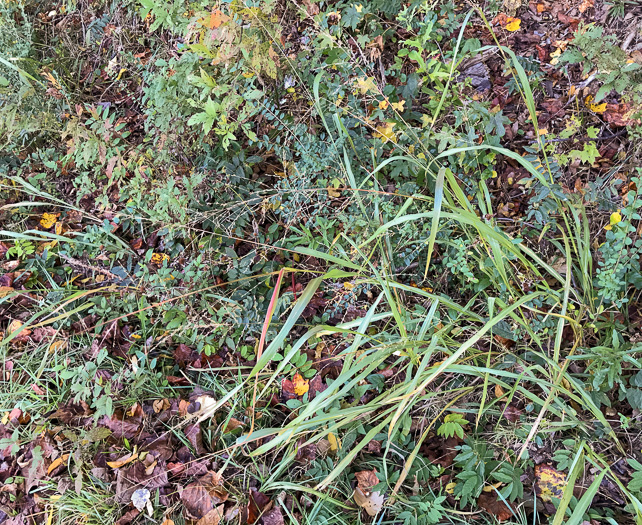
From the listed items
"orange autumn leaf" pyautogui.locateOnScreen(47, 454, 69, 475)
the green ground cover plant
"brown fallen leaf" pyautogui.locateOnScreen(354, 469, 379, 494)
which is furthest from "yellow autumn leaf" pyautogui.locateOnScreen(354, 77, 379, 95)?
"orange autumn leaf" pyautogui.locateOnScreen(47, 454, 69, 475)

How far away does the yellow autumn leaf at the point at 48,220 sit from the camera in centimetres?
240

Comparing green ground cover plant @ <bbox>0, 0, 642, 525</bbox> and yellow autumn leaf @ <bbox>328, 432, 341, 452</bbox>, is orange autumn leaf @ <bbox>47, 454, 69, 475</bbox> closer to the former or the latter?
green ground cover plant @ <bbox>0, 0, 642, 525</bbox>

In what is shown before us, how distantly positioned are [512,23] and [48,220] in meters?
2.57

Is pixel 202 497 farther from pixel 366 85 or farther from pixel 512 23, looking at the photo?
pixel 512 23

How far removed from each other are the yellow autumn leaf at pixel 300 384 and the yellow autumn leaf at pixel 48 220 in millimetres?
1636

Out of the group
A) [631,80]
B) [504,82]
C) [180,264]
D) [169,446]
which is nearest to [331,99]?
[504,82]

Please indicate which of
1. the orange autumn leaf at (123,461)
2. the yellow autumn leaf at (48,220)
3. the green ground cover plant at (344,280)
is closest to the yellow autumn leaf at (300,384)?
the green ground cover plant at (344,280)

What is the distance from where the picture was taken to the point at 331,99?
1.95m

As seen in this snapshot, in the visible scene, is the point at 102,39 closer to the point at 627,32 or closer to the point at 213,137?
the point at 213,137

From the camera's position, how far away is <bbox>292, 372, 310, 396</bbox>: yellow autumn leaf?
177 cm

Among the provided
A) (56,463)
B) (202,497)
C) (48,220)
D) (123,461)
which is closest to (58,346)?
(56,463)

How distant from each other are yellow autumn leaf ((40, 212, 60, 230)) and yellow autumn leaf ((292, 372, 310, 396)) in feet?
5.37

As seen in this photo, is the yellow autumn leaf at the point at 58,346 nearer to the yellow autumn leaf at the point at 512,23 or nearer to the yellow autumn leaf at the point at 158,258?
the yellow autumn leaf at the point at 158,258

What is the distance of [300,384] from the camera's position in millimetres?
1777
